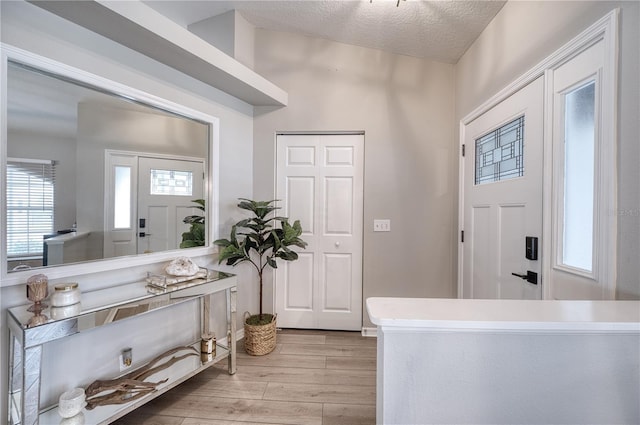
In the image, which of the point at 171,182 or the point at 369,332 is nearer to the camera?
the point at 171,182

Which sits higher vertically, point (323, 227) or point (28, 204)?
point (28, 204)

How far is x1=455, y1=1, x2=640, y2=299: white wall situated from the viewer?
3.09ft

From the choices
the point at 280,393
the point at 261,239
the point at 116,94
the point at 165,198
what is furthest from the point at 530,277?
the point at 116,94

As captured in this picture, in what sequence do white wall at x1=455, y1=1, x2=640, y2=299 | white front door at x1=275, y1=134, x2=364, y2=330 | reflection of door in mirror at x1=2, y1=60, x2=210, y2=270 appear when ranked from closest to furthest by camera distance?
white wall at x1=455, y1=1, x2=640, y2=299, reflection of door in mirror at x1=2, y1=60, x2=210, y2=270, white front door at x1=275, y1=134, x2=364, y2=330

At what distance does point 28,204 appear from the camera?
1.26 metres

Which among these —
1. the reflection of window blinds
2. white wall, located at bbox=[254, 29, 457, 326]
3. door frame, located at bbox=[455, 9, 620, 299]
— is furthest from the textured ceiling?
the reflection of window blinds

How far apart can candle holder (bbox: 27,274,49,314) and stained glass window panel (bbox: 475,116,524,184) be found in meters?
2.71

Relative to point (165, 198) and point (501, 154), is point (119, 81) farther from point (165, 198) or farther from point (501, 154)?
point (501, 154)

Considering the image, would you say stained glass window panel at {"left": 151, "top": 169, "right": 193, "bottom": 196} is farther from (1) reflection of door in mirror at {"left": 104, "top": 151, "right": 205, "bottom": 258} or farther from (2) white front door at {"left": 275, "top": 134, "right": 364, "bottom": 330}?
(2) white front door at {"left": 275, "top": 134, "right": 364, "bottom": 330}

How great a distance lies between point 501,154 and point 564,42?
2.25 ft

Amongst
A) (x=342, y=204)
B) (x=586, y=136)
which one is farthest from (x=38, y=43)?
(x=586, y=136)

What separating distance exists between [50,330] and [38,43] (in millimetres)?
1431

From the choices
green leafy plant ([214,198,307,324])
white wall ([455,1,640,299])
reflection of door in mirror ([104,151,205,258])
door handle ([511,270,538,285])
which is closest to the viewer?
white wall ([455,1,640,299])

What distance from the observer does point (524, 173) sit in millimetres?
1511
